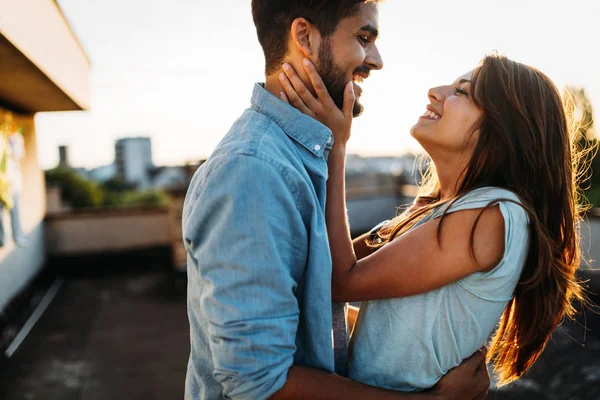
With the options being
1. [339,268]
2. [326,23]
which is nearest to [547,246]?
[339,268]

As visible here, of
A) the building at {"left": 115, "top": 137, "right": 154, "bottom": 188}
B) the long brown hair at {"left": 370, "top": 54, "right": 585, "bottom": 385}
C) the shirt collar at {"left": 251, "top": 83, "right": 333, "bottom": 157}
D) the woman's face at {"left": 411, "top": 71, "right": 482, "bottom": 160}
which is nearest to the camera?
the shirt collar at {"left": 251, "top": 83, "right": 333, "bottom": 157}

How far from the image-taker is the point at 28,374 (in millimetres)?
4562

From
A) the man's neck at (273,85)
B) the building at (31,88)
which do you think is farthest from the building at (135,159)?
the man's neck at (273,85)

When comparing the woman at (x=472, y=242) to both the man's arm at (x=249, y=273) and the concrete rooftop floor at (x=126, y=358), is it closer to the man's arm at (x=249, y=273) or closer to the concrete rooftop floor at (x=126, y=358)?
the man's arm at (x=249, y=273)

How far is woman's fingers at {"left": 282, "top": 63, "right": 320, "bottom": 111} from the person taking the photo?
4.23 ft

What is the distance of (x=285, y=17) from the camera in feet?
4.21

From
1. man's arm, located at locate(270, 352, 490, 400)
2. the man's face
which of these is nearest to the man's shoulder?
the man's face

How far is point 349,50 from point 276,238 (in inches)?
22.8

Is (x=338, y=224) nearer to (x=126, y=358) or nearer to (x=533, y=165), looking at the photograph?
(x=533, y=165)

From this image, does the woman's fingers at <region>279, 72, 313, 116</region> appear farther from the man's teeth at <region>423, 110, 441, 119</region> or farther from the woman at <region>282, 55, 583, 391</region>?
the man's teeth at <region>423, 110, 441, 119</region>

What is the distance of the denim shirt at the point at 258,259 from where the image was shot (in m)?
1.00

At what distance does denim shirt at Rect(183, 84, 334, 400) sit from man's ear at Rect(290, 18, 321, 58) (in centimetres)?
24

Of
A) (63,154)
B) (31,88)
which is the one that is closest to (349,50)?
(31,88)

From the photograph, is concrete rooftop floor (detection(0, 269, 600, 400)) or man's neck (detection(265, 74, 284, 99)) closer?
man's neck (detection(265, 74, 284, 99))
